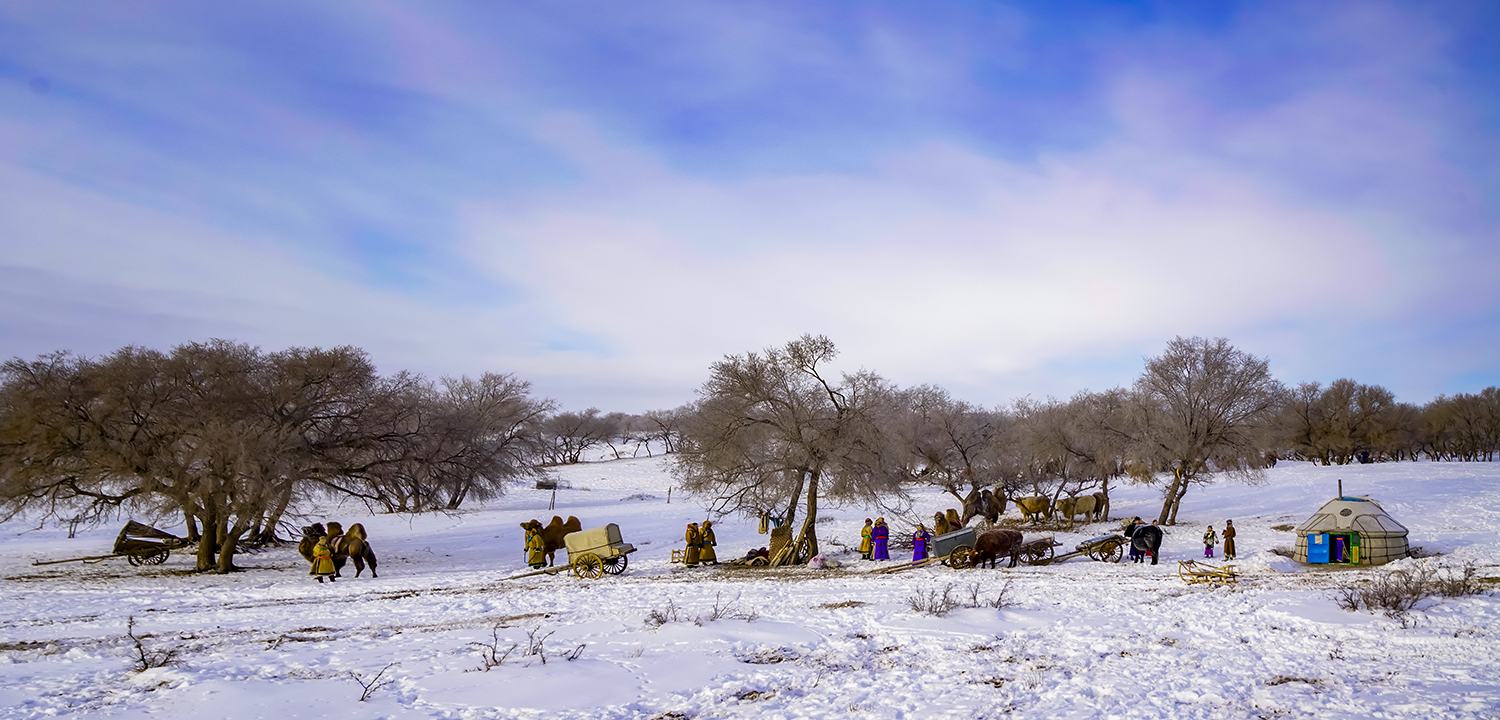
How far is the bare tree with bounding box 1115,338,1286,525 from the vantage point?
29.5 meters

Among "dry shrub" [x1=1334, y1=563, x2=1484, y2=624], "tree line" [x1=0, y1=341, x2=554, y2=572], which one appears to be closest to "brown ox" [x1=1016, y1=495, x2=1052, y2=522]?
"dry shrub" [x1=1334, y1=563, x2=1484, y2=624]

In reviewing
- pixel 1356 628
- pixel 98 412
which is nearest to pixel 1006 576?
pixel 1356 628

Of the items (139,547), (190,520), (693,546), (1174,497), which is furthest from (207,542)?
(1174,497)

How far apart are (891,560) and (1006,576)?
600cm

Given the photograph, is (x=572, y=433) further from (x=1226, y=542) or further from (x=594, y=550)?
(x=1226, y=542)

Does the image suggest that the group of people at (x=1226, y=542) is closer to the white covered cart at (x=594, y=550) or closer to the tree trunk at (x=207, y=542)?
the white covered cart at (x=594, y=550)

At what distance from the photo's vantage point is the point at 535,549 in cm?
2152

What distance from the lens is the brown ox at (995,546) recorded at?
63.5 feet

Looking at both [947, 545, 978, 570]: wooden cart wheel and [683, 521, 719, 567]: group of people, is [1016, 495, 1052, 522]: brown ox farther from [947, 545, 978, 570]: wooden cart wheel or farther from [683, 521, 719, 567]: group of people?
[683, 521, 719, 567]: group of people

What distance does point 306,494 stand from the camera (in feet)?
69.9

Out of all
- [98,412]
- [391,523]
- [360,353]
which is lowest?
[391,523]

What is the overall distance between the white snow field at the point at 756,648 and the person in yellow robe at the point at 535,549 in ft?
9.55

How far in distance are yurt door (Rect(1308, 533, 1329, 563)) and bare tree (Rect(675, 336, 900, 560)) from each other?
1022 centimetres

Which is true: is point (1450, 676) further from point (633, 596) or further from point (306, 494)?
point (306, 494)
